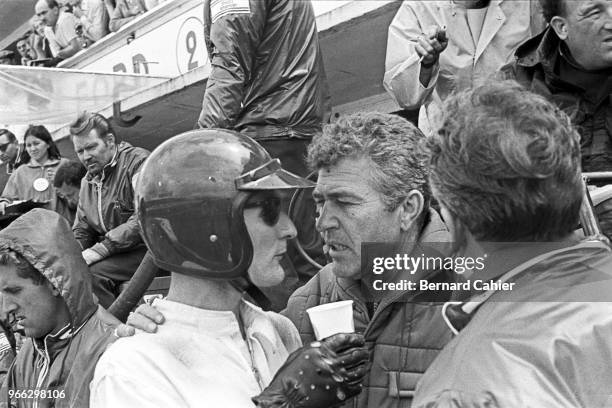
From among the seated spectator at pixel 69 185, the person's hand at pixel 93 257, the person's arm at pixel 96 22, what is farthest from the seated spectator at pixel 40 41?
the person's hand at pixel 93 257

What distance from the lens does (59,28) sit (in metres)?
12.6

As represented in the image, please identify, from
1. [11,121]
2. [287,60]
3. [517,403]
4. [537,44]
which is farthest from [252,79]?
[11,121]

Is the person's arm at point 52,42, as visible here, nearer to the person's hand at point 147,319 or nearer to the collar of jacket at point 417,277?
the collar of jacket at point 417,277

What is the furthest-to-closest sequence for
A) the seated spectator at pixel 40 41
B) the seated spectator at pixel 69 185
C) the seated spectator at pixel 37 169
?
the seated spectator at pixel 40 41 < the seated spectator at pixel 37 169 < the seated spectator at pixel 69 185

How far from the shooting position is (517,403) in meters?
1.34

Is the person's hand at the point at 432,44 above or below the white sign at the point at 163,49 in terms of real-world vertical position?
above

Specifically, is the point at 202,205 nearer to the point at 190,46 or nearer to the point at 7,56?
the point at 190,46

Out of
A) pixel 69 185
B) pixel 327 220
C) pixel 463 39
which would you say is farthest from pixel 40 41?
pixel 327 220

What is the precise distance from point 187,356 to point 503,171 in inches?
34.3

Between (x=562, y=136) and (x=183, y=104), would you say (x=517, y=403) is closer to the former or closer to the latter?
(x=562, y=136)

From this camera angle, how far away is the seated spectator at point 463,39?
12.3 ft

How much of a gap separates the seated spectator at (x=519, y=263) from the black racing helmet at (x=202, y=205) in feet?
2.11

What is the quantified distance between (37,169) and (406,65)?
5.20 m

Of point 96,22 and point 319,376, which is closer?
point 319,376
